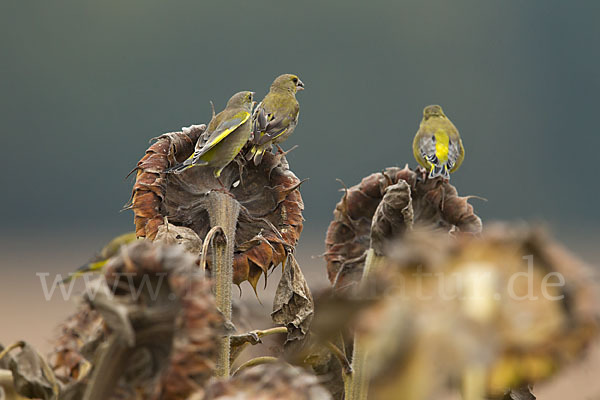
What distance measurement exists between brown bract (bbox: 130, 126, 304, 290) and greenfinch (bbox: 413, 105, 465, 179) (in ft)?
1.15

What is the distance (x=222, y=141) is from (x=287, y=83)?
745 mm

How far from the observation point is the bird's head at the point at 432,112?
2.14 metres

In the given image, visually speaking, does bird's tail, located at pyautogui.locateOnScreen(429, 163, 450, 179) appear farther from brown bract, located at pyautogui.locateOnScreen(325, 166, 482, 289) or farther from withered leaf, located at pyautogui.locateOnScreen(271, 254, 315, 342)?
withered leaf, located at pyautogui.locateOnScreen(271, 254, 315, 342)

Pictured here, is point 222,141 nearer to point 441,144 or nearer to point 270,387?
point 441,144

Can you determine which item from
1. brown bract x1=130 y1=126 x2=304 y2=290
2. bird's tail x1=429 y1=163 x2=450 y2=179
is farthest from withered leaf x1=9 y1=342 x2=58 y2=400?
bird's tail x1=429 y1=163 x2=450 y2=179

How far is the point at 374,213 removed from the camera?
143cm

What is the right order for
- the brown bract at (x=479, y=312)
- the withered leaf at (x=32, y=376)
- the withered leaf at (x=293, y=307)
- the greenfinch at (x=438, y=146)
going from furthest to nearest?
the greenfinch at (x=438, y=146)
the withered leaf at (x=293, y=307)
the withered leaf at (x=32, y=376)
the brown bract at (x=479, y=312)

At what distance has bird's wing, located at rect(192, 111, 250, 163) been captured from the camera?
1288mm

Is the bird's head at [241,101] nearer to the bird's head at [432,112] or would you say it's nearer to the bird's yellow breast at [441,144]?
the bird's yellow breast at [441,144]

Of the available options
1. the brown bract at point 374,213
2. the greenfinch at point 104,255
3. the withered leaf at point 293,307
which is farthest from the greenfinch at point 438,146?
the greenfinch at point 104,255

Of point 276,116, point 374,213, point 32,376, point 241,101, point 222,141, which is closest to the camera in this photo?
point 32,376

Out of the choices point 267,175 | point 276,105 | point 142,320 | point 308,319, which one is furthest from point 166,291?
point 276,105

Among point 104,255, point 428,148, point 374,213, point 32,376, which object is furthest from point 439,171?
point 32,376

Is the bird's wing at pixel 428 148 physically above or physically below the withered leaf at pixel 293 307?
above
